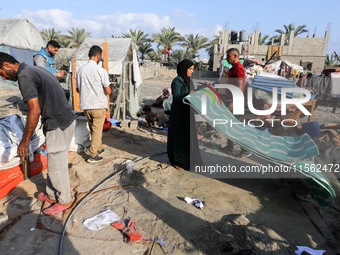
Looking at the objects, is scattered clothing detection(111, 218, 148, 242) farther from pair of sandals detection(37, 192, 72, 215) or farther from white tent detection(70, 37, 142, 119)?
white tent detection(70, 37, 142, 119)

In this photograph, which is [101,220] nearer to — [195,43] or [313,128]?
[313,128]

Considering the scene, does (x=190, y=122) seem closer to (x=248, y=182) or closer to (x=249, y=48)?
(x=248, y=182)

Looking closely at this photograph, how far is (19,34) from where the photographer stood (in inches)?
596

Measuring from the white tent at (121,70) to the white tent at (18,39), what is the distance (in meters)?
9.23

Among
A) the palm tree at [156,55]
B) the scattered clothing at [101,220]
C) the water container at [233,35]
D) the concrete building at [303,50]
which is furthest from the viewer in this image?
the palm tree at [156,55]

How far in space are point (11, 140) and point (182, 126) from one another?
2.71 m

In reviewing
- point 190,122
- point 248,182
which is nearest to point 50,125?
point 190,122

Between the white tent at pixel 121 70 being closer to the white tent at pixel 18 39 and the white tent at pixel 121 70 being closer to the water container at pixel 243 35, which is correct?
the white tent at pixel 18 39

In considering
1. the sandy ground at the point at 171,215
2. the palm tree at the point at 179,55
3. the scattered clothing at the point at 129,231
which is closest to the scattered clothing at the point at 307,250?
the sandy ground at the point at 171,215

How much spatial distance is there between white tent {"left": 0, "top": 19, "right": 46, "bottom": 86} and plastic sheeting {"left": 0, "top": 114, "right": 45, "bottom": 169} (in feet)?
42.9

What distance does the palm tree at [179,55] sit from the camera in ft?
101

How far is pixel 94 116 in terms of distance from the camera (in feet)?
14.0

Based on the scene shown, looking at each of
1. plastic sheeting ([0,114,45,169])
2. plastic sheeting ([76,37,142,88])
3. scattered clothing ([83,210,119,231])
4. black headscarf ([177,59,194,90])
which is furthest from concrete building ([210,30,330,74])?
scattered clothing ([83,210,119,231])

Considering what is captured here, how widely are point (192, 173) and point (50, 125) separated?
2.37 meters
